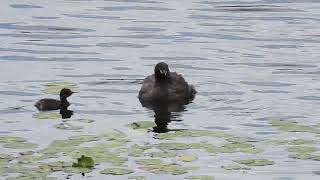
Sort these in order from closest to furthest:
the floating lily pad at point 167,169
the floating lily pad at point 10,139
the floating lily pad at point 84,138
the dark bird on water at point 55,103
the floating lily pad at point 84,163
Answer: the floating lily pad at point 167,169, the floating lily pad at point 84,163, the floating lily pad at point 10,139, the floating lily pad at point 84,138, the dark bird on water at point 55,103

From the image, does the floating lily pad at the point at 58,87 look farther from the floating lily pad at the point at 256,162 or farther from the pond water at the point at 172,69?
the floating lily pad at the point at 256,162

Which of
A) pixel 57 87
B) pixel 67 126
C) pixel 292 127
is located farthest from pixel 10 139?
pixel 57 87

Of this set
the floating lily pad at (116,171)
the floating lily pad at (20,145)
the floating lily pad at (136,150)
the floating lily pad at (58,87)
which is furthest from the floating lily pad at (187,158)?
the floating lily pad at (58,87)

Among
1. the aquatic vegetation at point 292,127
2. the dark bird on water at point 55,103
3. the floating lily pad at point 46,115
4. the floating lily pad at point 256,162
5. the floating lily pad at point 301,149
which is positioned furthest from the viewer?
the dark bird on water at point 55,103

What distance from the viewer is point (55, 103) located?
24.3 meters

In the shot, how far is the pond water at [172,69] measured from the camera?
1953cm

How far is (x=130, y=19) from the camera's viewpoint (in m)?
34.9

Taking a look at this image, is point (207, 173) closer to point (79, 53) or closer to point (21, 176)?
point (21, 176)

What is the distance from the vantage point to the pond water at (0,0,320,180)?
64.1 feet

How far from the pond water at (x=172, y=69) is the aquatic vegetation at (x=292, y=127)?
0.08 ft

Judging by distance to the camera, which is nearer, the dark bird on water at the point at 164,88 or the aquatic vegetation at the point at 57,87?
the dark bird on water at the point at 164,88

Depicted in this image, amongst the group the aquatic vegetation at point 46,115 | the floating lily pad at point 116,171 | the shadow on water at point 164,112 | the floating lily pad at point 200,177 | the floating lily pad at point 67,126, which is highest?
the aquatic vegetation at point 46,115

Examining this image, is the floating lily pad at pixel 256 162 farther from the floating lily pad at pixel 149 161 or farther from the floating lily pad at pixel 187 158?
the floating lily pad at pixel 149 161

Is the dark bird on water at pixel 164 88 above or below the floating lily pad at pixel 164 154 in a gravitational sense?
above
